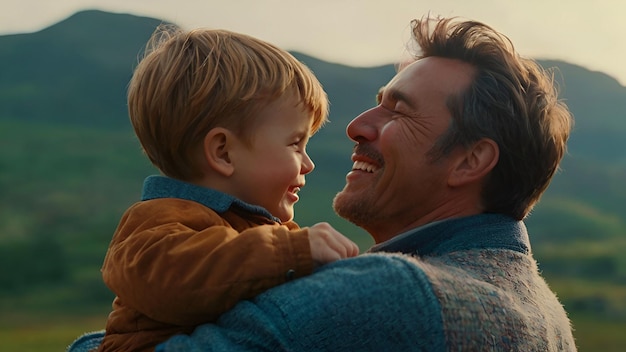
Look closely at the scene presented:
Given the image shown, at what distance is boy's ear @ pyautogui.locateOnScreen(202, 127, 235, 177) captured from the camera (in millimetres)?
2209

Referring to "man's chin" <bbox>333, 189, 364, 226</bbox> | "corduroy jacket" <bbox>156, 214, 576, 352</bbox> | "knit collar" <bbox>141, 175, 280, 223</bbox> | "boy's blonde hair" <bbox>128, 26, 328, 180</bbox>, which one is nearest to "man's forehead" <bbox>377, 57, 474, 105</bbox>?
"man's chin" <bbox>333, 189, 364, 226</bbox>

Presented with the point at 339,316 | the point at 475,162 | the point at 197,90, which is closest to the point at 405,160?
the point at 475,162

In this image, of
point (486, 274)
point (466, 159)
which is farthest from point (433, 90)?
point (486, 274)

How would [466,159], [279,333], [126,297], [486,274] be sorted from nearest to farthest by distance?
1. [279,333]
2. [126,297]
3. [486,274]
4. [466,159]

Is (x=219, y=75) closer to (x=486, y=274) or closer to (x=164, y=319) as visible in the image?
(x=164, y=319)

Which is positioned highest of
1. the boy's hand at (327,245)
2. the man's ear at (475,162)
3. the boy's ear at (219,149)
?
the boy's ear at (219,149)

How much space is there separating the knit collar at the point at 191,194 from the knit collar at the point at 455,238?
0.40 meters

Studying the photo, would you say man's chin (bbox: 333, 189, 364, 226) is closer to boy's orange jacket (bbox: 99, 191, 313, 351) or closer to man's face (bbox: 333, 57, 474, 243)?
man's face (bbox: 333, 57, 474, 243)

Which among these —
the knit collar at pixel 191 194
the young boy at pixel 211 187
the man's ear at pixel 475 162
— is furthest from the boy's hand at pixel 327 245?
the man's ear at pixel 475 162

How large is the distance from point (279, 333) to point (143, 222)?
42 centimetres

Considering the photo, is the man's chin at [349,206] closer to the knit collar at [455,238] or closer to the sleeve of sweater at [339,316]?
the knit collar at [455,238]

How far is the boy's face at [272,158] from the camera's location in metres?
2.25

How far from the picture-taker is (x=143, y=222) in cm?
203

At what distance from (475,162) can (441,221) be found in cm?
40
